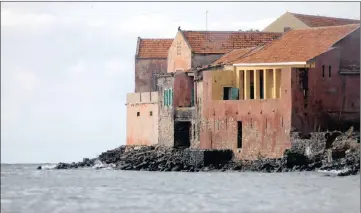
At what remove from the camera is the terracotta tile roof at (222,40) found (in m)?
61.0

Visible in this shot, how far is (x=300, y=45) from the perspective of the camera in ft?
175

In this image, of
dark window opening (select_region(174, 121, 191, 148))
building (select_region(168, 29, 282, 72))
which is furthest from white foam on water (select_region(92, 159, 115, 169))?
building (select_region(168, 29, 282, 72))

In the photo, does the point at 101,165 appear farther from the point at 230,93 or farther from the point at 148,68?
the point at 230,93

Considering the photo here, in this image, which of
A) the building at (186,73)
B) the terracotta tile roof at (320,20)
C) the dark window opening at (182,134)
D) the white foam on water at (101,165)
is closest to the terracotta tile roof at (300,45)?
the building at (186,73)

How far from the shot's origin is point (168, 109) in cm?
5847

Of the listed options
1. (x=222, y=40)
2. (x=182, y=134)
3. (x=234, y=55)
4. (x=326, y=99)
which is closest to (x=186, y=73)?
(x=234, y=55)

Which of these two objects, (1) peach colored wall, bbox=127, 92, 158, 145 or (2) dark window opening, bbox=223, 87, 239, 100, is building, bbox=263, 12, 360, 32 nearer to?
(1) peach colored wall, bbox=127, 92, 158, 145

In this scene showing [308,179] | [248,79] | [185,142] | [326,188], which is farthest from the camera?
[185,142]

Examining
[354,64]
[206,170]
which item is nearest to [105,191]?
[206,170]

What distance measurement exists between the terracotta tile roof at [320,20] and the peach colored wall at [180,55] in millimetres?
7471

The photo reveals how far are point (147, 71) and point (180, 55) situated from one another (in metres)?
5.10

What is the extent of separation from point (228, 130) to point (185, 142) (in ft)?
17.4

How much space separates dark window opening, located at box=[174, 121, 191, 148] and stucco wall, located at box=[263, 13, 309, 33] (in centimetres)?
1032

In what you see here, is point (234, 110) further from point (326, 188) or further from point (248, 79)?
point (326, 188)
